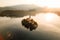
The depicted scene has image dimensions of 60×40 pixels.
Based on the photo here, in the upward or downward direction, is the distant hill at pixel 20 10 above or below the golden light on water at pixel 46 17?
above

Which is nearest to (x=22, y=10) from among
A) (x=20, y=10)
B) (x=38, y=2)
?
(x=20, y=10)

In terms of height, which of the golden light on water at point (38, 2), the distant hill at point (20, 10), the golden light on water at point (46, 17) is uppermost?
the golden light on water at point (38, 2)

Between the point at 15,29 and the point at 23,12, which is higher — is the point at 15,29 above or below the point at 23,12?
below

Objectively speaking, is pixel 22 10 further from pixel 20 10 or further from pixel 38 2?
pixel 38 2

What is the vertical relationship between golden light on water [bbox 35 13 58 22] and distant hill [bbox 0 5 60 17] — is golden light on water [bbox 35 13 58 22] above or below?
below

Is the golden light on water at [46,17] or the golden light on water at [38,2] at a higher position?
the golden light on water at [38,2]

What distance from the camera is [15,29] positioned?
52.1 inches

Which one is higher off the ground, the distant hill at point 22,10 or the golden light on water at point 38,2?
the golden light on water at point 38,2

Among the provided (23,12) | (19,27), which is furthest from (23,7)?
(19,27)

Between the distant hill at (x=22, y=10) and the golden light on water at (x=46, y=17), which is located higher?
the distant hill at (x=22, y=10)

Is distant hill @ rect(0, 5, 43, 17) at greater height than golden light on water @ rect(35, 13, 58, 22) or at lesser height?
greater

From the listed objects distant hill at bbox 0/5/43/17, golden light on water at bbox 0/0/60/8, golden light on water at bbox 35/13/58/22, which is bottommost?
golden light on water at bbox 35/13/58/22

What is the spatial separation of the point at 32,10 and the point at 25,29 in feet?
0.65

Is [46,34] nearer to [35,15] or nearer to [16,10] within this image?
[35,15]
